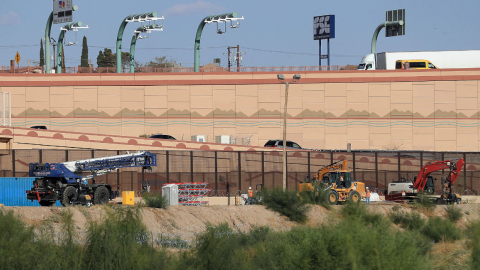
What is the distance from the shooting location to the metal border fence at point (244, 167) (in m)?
45.1

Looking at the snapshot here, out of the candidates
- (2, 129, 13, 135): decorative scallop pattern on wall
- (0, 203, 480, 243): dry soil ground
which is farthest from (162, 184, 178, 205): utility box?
(2, 129, 13, 135): decorative scallop pattern on wall

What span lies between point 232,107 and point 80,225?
43155 millimetres

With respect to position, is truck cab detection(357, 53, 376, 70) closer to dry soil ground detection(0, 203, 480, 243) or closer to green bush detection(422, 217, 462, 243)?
dry soil ground detection(0, 203, 480, 243)

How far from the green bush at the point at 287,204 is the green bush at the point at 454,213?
8699mm

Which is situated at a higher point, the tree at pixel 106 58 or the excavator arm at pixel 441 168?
the tree at pixel 106 58

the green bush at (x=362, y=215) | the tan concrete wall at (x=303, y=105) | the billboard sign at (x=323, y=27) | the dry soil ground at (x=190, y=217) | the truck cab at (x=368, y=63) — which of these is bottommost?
the dry soil ground at (x=190, y=217)

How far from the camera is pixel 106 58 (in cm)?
14312

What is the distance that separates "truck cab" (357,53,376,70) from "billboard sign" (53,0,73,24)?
117 ft

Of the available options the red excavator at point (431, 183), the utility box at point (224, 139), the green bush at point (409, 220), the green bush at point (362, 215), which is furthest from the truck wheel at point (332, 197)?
the utility box at point (224, 139)

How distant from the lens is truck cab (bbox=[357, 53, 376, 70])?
73.9 m

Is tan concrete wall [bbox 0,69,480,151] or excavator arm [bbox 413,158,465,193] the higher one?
tan concrete wall [bbox 0,69,480,151]

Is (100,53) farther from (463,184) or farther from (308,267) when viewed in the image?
(308,267)

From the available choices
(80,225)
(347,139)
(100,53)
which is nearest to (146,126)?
(347,139)

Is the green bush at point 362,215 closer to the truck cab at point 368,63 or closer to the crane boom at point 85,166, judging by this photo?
the crane boom at point 85,166
